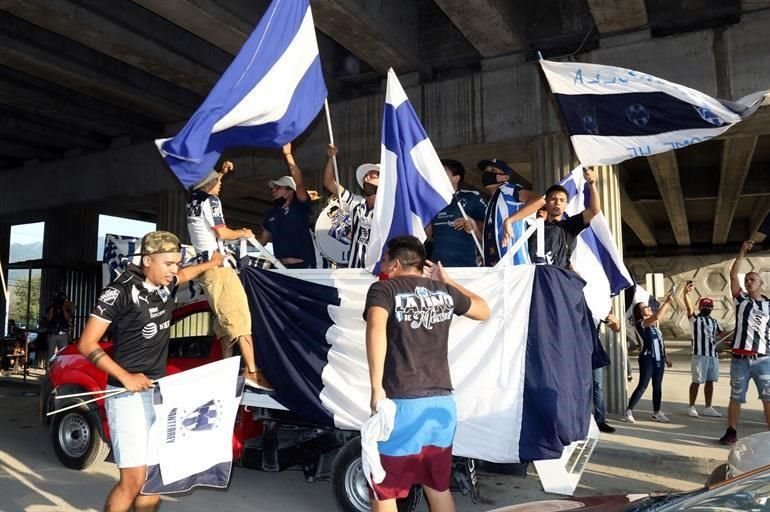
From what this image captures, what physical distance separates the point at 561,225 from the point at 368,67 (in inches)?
279

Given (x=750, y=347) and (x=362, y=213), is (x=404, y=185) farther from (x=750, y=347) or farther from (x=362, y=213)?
(x=750, y=347)

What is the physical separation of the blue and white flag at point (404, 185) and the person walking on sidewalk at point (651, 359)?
18.3 ft

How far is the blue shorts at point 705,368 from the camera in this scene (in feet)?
31.0

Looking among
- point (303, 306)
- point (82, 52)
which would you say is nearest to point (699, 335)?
point (303, 306)

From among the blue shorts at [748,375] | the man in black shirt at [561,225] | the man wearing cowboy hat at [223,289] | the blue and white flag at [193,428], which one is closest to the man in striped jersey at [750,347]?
the blue shorts at [748,375]

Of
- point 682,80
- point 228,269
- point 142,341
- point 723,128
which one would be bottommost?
point 142,341

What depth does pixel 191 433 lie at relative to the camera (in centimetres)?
395

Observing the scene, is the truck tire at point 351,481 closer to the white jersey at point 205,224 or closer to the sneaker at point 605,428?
the white jersey at point 205,224

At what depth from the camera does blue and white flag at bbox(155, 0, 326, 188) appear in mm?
4676

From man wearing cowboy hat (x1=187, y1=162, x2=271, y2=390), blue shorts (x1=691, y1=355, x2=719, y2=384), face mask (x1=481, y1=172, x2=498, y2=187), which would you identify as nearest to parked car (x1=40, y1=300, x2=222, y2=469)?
man wearing cowboy hat (x1=187, y1=162, x2=271, y2=390)

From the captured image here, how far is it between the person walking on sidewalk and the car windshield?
687 centimetres

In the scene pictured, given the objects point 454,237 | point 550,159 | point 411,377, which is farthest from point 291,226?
point 550,159

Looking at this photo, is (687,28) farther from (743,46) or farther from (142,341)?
(142,341)

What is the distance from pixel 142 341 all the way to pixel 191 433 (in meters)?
0.66
